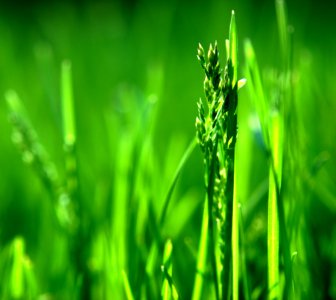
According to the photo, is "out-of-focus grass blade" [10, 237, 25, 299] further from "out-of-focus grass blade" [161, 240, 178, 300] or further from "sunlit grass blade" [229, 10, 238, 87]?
"sunlit grass blade" [229, 10, 238, 87]

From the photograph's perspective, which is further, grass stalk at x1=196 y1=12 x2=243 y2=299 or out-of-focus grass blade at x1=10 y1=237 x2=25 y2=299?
out-of-focus grass blade at x1=10 y1=237 x2=25 y2=299

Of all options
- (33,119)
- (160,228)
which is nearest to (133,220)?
(160,228)

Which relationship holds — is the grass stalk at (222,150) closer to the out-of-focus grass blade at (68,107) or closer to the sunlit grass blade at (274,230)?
the sunlit grass blade at (274,230)

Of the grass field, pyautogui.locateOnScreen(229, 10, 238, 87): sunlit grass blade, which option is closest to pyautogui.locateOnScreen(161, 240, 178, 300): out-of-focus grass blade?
the grass field

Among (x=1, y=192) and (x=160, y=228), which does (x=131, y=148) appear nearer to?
(x=160, y=228)

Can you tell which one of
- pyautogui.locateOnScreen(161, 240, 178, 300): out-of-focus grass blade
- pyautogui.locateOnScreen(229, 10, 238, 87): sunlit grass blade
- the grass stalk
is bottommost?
pyautogui.locateOnScreen(161, 240, 178, 300): out-of-focus grass blade

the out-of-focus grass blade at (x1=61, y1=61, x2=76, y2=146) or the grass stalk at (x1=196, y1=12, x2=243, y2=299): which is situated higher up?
the out-of-focus grass blade at (x1=61, y1=61, x2=76, y2=146)

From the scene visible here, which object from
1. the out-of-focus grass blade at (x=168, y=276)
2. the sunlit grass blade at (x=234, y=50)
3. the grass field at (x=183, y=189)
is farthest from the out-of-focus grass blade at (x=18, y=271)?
the sunlit grass blade at (x=234, y=50)

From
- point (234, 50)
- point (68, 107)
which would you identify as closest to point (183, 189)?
point (68, 107)
